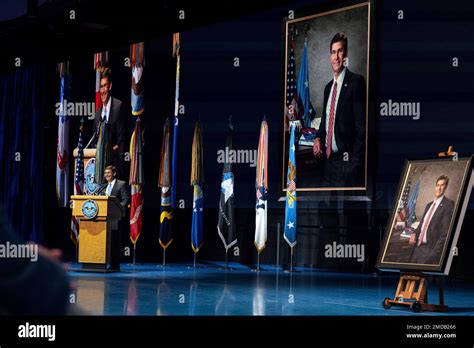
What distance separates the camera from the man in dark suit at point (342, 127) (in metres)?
9.84

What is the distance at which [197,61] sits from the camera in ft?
38.7

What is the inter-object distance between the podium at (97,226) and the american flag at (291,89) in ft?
10.4

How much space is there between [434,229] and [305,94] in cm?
557

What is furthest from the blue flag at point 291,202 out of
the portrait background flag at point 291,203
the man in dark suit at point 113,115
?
the man in dark suit at point 113,115

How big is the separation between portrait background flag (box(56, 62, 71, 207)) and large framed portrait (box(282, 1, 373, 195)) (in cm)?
349

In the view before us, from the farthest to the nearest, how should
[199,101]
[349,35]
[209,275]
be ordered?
1. [199,101]
2. [349,35]
3. [209,275]

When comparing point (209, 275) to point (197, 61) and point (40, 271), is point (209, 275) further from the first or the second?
point (40, 271)

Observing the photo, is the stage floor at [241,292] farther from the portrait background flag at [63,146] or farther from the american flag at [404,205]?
the portrait background flag at [63,146]

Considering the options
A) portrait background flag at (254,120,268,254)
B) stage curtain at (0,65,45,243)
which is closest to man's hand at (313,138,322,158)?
portrait background flag at (254,120,268,254)

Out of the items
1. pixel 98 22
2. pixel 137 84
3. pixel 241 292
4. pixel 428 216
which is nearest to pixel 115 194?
pixel 98 22

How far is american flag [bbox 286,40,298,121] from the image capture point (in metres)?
10.4

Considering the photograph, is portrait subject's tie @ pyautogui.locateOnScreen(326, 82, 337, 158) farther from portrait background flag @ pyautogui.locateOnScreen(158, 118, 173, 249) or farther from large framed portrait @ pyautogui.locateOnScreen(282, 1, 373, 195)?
portrait background flag @ pyautogui.locateOnScreen(158, 118, 173, 249)

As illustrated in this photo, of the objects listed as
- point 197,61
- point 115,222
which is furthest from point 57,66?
point 115,222
